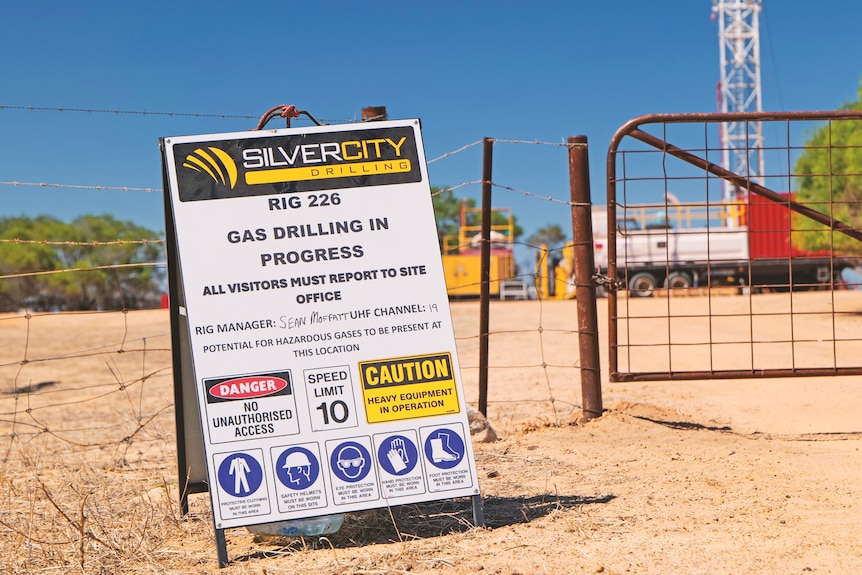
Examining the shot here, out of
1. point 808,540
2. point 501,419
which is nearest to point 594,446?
point 501,419

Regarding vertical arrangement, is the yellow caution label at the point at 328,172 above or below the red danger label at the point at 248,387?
above

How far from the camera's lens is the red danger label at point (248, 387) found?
3.87m

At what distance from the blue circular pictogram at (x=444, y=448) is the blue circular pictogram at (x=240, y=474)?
72cm

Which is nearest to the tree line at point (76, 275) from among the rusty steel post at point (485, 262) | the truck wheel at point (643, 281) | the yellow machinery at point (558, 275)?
the yellow machinery at point (558, 275)

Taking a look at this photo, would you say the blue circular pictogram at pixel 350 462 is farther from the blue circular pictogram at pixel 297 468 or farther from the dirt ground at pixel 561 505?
the dirt ground at pixel 561 505

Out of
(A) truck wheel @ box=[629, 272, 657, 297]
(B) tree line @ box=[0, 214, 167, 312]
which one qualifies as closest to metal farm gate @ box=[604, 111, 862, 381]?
(A) truck wheel @ box=[629, 272, 657, 297]

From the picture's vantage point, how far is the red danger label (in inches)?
152

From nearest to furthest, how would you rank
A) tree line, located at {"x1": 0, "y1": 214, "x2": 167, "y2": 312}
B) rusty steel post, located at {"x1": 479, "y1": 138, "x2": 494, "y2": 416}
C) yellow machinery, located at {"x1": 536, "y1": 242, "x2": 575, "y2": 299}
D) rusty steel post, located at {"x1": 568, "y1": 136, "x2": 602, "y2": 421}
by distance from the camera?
rusty steel post, located at {"x1": 568, "y1": 136, "x2": 602, "y2": 421}, rusty steel post, located at {"x1": 479, "y1": 138, "x2": 494, "y2": 416}, yellow machinery, located at {"x1": 536, "y1": 242, "x2": 575, "y2": 299}, tree line, located at {"x1": 0, "y1": 214, "x2": 167, "y2": 312}

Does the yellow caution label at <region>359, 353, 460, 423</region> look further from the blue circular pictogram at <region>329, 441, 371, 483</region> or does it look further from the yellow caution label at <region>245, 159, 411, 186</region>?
the yellow caution label at <region>245, 159, 411, 186</region>

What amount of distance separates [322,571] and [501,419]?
3.92 m

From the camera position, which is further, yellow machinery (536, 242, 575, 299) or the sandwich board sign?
yellow machinery (536, 242, 575, 299)

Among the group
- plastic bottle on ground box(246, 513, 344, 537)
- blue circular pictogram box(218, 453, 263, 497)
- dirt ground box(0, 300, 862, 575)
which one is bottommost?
dirt ground box(0, 300, 862, 575)

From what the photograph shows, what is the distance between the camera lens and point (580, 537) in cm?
382

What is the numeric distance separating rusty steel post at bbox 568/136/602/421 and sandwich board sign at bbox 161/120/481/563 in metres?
2.44
